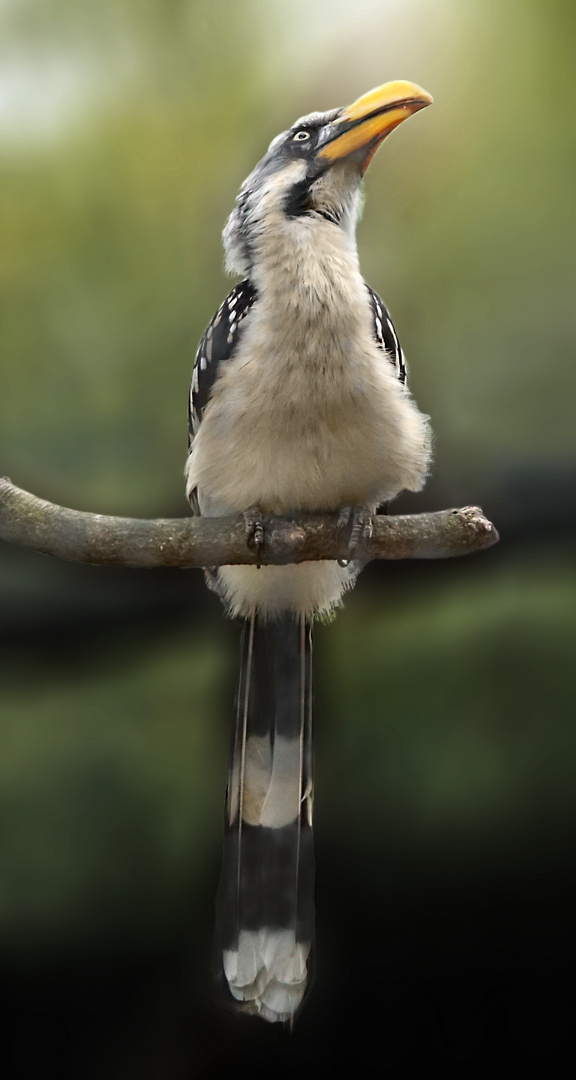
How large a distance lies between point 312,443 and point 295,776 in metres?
0.39

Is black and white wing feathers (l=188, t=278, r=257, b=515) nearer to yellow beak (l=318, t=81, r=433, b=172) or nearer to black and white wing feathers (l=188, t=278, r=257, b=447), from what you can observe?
black and white wing feathers (l=188, t=278, r=257, b=447)

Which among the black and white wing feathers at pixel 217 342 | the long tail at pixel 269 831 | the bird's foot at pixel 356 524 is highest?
the black and white wing feathers at pixel 217 342

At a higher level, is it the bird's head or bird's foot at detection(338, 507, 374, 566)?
the bird's head

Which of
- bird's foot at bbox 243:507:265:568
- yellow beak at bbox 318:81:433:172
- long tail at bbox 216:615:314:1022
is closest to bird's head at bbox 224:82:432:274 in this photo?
yellow beak at bbox 318:81:433:172

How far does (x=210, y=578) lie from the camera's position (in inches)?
40.7

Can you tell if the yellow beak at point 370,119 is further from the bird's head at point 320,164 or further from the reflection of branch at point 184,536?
the reflection of branch at point 184,536

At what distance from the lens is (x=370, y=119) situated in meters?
0.93

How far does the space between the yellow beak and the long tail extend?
1.74ft

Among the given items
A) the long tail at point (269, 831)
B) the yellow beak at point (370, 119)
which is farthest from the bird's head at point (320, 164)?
the long tail at point (269, 831)

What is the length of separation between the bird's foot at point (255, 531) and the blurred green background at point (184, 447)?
124mm

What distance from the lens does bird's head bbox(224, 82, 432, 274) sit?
93cm

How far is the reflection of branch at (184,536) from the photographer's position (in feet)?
2.90

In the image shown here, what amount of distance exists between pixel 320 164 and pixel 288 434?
0.95ft

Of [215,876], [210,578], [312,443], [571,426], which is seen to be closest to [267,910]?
[215,876]
